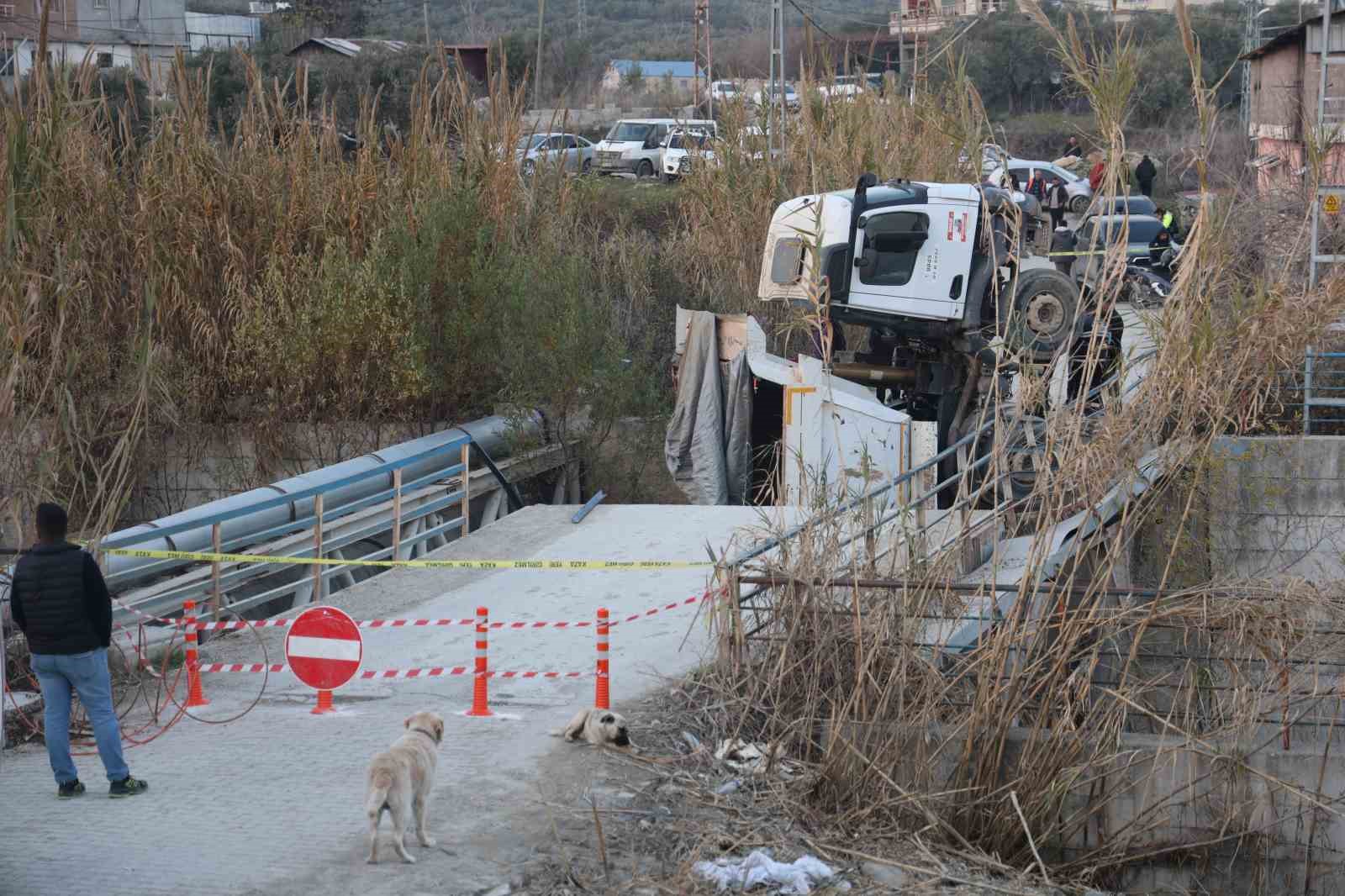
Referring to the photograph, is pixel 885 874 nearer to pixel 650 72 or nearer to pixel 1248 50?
pixel 1248 50

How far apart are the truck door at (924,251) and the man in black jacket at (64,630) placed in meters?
9.19

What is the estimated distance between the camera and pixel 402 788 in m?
6.64

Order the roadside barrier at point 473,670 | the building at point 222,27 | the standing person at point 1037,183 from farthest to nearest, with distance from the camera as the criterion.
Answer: the building at point 222,27
the standing person at point 1037,183
the roadside barrier at point 473,670

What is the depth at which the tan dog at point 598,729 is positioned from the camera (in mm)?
8328

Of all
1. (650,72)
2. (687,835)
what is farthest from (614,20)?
(687,835)

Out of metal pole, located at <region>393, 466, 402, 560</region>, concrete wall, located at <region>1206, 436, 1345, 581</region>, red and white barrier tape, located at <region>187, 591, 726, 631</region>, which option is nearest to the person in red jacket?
concrete wall, located at <region>1206, 436, 1345, 581</region>

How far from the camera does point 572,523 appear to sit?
1455cm

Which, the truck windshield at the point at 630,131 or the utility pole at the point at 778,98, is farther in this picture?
the truck windshield at the point at 630,131

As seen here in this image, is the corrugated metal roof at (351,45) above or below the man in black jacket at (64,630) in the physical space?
above

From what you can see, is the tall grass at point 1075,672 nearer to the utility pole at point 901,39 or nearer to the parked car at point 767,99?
the utility pole at point 901,39

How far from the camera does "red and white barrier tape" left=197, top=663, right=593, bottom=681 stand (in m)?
9.74

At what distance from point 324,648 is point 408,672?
3.43ft

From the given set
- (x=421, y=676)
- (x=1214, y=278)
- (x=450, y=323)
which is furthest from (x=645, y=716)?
(x=450, y=323)

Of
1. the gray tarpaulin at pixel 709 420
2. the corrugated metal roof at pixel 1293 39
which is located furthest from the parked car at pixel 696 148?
the corrugated metal roof at pixel 1293 39
